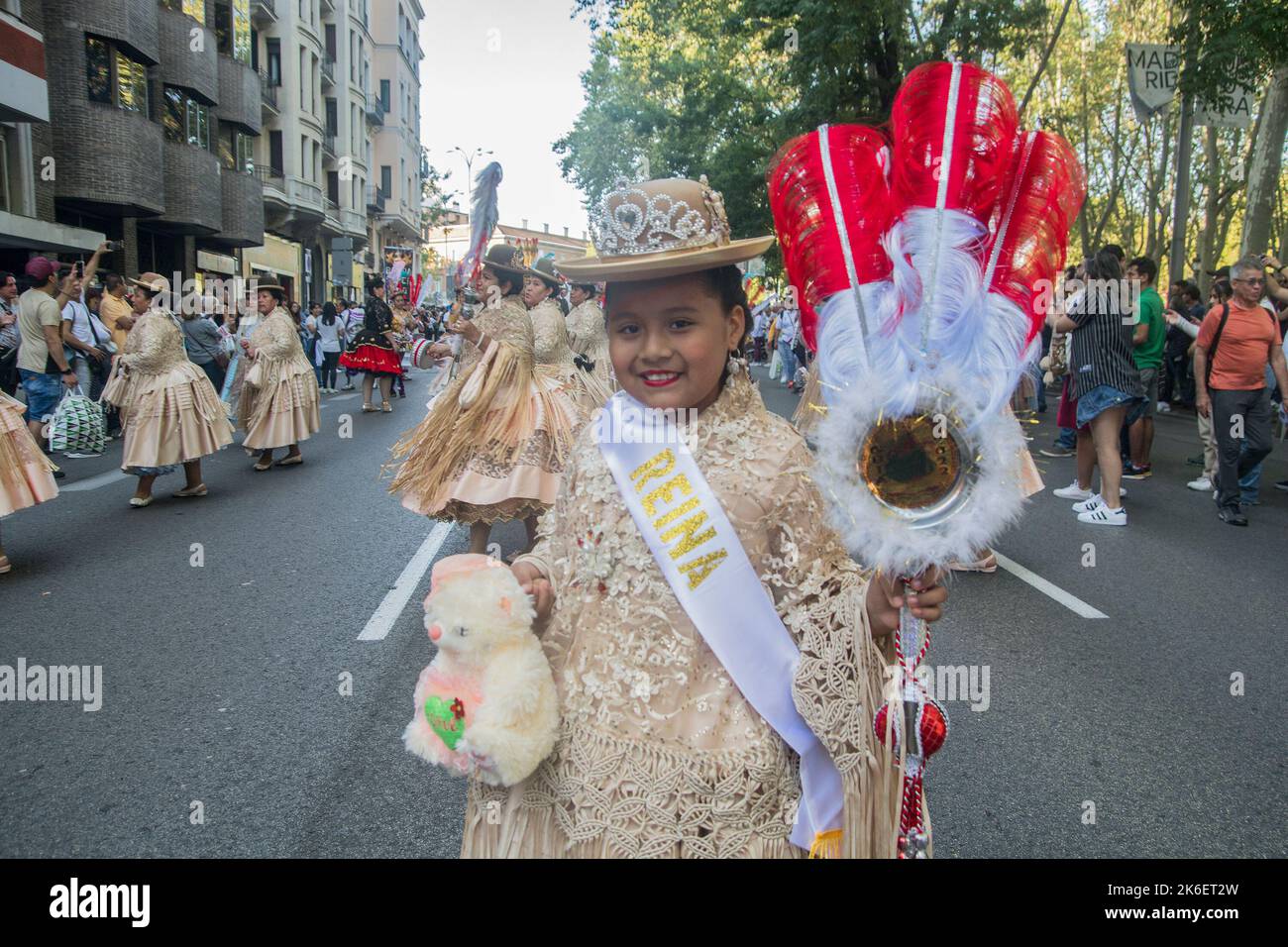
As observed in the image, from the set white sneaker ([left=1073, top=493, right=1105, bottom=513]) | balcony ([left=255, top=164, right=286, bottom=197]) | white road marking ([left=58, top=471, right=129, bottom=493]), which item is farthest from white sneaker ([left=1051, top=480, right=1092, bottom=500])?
balcony ([left=255, top=164, right=286, bottom=197])

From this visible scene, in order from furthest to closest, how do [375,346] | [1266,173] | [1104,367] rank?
1. [375,346]
2. [1266,173]
3. [1104,367]

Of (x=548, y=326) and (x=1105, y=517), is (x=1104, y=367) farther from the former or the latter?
(x=548, y=326)

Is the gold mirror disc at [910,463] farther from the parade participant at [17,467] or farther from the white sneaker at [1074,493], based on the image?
the white sneaker at [1074,493]

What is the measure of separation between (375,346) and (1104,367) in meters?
11.8

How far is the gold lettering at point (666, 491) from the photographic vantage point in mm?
1850

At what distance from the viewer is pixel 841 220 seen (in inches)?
64.6

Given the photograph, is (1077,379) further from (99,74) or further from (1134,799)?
(99,74)

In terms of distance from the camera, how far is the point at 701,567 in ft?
5.90

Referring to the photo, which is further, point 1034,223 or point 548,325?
point 548,325

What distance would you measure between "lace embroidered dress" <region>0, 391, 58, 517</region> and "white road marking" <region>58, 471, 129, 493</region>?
2.98m

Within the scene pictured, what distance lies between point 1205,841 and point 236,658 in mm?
3962

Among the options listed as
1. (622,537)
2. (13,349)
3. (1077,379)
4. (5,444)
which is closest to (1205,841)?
(622,537)

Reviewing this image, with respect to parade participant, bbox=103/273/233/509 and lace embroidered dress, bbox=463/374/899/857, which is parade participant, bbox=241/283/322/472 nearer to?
parade participant, bbox=103/273/233/509
